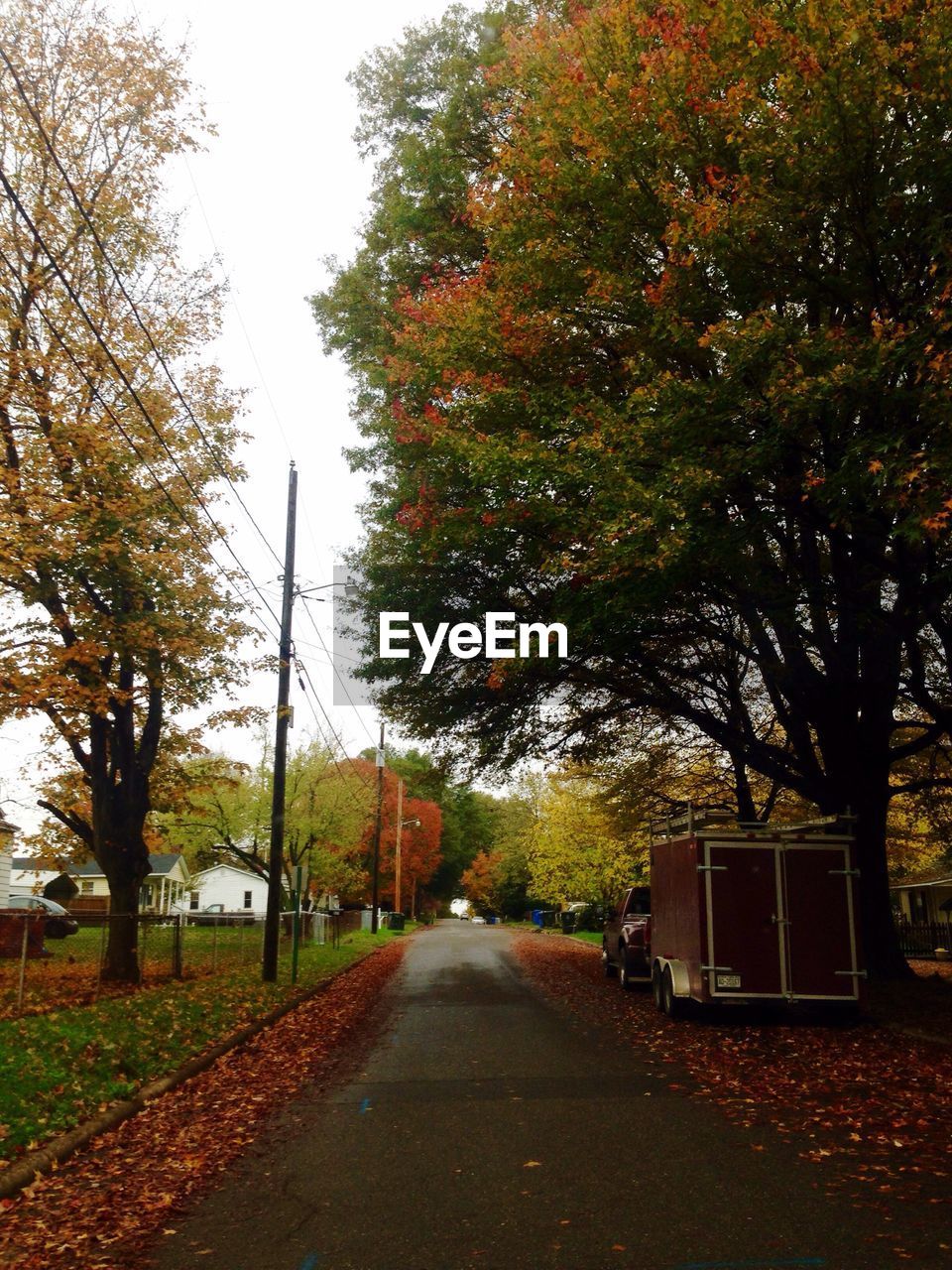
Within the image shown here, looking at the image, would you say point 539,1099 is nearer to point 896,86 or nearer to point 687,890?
point 687,890

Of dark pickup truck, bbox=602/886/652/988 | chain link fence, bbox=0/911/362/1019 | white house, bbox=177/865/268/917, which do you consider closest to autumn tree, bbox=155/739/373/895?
chain link fence, bbox=0/911/362/1019

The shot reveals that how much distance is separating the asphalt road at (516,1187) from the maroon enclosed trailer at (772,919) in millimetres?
3306

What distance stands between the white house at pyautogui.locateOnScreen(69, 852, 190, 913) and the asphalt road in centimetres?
5984

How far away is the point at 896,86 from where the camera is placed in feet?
34.5

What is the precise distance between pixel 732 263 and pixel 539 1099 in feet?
30.1

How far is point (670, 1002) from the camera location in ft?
50.7

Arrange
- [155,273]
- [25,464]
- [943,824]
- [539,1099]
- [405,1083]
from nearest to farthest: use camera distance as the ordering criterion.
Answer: [539,1099] → [405,1083] → [25,464] → [155,273] → [943,824]

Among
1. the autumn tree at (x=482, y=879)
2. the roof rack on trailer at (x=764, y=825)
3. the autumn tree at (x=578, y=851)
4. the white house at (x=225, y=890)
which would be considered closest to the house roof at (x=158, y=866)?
Result: the white house at (x=225, y=890)

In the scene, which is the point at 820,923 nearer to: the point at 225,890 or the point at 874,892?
the point at 874,892

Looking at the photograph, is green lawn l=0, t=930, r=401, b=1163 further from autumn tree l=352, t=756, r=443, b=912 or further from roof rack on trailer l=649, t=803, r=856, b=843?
autumn tree l=352, t=756, r=443, b=912

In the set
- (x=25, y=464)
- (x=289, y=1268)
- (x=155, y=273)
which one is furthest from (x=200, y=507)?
(x=289, y=1268)

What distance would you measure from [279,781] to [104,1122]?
1285cm

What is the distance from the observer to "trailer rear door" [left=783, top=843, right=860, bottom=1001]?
14.1 meters

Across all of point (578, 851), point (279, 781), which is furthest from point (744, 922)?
point (578, 851)
